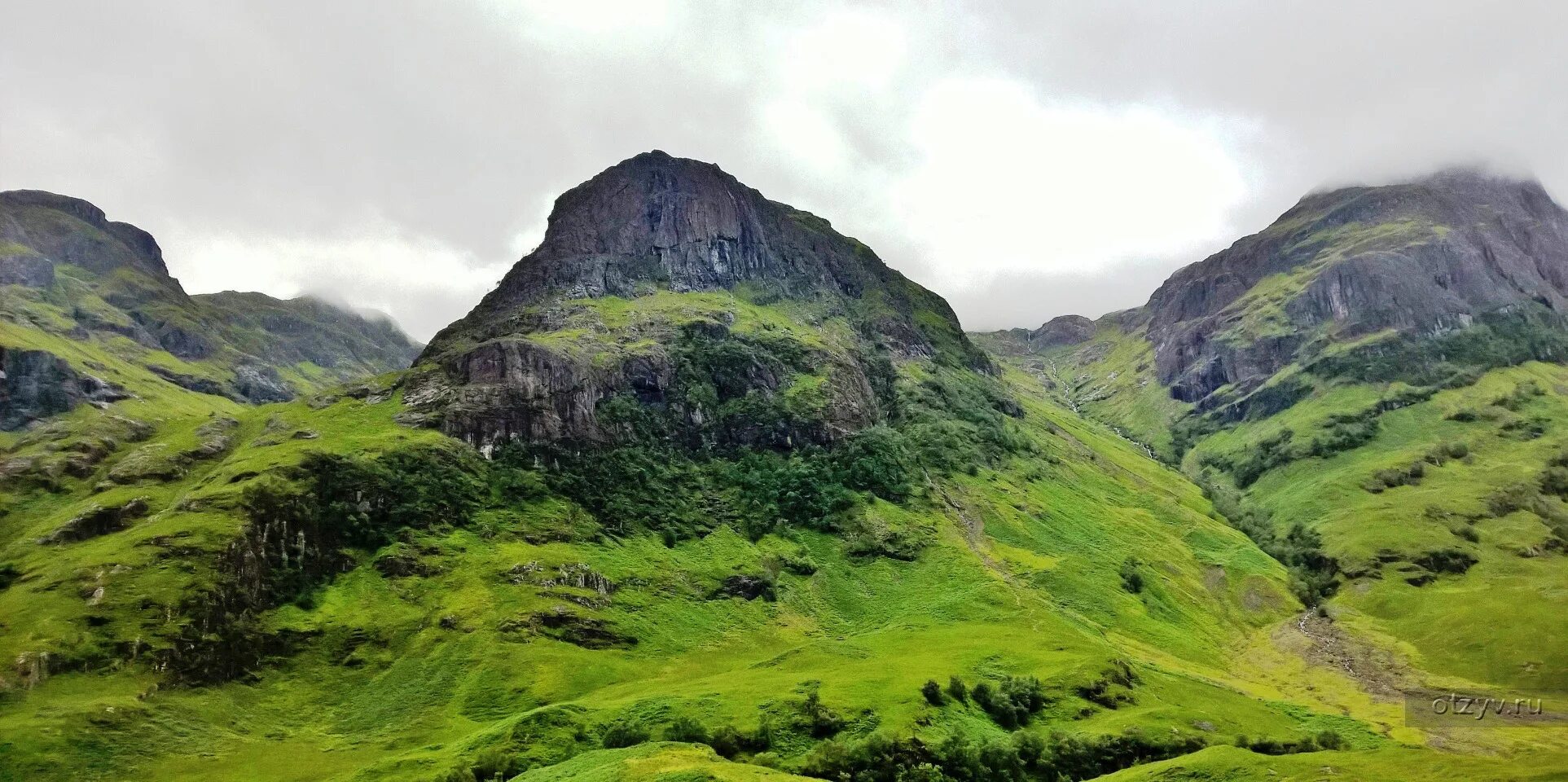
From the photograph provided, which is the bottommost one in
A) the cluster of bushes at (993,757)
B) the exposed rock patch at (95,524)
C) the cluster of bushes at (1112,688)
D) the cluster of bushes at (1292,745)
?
the cluster of bushes at (1292,745)

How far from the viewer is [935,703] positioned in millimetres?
141125

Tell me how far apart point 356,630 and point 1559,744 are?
225168mm

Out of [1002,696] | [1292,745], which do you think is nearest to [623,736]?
[1002,696]

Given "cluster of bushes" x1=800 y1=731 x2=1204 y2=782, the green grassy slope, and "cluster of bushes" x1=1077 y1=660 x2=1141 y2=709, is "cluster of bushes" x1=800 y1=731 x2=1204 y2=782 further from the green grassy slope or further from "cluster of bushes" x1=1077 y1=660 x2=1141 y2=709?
"cluster of bushes" x1=1077 y1=660 x2=1141 y2=709

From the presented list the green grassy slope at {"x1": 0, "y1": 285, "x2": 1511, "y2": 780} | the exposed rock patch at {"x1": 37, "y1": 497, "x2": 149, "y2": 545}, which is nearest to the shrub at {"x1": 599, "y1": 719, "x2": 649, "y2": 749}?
the green grassy slope at {"x1": 0, "y1": 285, "x2": 1511, "y2": 780}

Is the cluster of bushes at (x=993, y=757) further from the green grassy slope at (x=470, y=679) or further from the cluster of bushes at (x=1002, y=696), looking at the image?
the cluster of bushes at (x=1002, y=696)

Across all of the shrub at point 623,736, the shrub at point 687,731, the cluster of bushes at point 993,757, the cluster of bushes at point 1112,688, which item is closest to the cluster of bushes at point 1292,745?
the cluster of bushes at point 993,757

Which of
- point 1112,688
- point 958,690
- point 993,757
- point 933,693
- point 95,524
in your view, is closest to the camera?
point 993,757

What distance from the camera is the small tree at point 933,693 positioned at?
14162cm

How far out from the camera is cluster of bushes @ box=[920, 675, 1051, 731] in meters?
143

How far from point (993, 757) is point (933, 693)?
21.3 meters

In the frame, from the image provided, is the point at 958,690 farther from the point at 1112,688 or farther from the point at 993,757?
the point at 1112,688

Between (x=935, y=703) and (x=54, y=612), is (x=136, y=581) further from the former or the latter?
(x=935, y=703)

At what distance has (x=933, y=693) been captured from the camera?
142625 millimetres
